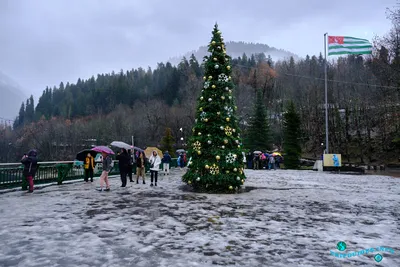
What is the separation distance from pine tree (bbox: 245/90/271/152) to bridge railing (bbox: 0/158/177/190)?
3104 cm

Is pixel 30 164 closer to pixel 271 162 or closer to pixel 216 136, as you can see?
pixel 216 136

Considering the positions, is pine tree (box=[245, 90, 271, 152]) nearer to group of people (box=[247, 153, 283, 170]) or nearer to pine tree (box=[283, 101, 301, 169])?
pine tree (box=[283, 101, 301, 169])

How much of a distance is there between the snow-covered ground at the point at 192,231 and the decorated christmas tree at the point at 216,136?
180 centimetres

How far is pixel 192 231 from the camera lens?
6508 millimetres

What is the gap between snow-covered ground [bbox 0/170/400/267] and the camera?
16.1 ft

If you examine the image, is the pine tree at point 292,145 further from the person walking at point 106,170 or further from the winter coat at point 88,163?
the person walking at point 106,170

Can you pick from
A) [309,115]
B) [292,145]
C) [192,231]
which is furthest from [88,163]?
[309,115]

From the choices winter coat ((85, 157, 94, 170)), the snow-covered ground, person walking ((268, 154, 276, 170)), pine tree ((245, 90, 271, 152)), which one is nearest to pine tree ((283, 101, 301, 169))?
pine tree ((245, 90, 271, 152))

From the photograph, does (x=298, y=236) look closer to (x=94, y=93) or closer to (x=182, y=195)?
(x=182, y=195)

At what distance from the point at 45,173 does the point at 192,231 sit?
38.2 feet

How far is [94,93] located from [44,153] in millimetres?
57376

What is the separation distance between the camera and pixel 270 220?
765 centimetres

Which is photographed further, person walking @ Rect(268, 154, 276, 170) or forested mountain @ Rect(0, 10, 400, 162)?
forested mountain @ Rect(0, 10, 400, 162)

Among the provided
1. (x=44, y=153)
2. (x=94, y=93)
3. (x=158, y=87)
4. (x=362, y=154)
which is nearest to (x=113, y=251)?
(x=362, y=154)
